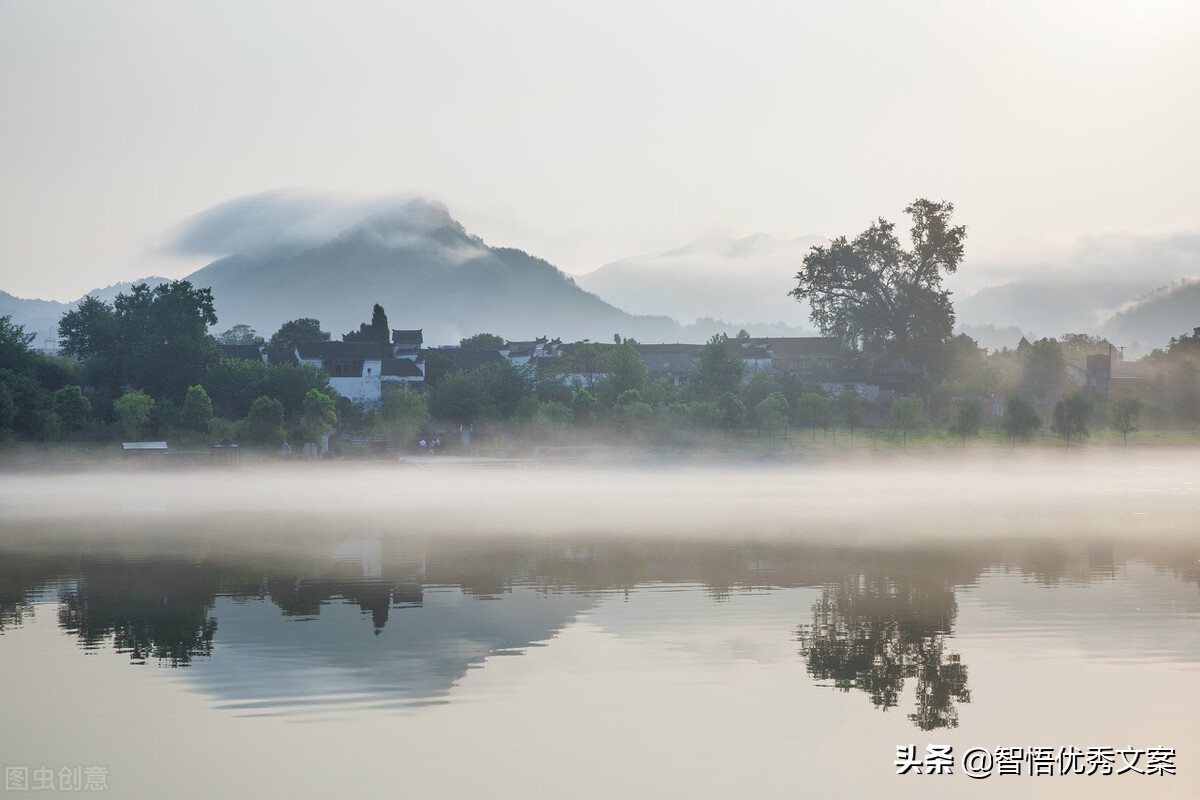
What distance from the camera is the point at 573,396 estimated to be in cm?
10031

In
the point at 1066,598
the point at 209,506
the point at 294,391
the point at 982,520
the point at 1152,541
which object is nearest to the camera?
the point at 1066,598

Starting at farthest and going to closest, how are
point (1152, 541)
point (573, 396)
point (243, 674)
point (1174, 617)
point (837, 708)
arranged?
point (573, 396)
point (1152, 541)
point (1174, 617)
point (243, 674)
point (837, 708)

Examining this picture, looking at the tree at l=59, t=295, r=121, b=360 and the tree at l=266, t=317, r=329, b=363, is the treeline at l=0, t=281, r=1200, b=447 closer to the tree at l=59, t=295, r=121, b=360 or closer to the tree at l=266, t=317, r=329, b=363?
the tree at l=59, t=295, r=121, b=360

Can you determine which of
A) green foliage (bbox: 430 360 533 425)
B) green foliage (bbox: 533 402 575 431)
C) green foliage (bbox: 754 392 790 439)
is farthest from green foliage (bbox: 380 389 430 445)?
green foliage (bbox: 754 392 790 439)

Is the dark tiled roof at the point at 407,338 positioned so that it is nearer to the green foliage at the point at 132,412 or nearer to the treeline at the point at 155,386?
the treeline at the point at 155,386

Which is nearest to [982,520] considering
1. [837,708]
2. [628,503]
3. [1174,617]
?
[628,503]

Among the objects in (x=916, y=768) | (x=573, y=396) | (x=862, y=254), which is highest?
(x=862, y=254)

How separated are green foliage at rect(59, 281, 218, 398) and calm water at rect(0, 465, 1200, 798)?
181 ft

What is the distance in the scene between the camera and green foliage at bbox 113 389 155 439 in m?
82.6

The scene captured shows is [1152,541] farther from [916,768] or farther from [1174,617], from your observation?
[916,768]

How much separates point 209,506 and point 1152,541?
125 ft

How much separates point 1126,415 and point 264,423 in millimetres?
69374

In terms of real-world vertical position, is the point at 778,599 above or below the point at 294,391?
below

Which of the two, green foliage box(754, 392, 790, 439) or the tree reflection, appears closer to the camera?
the tree reflection
